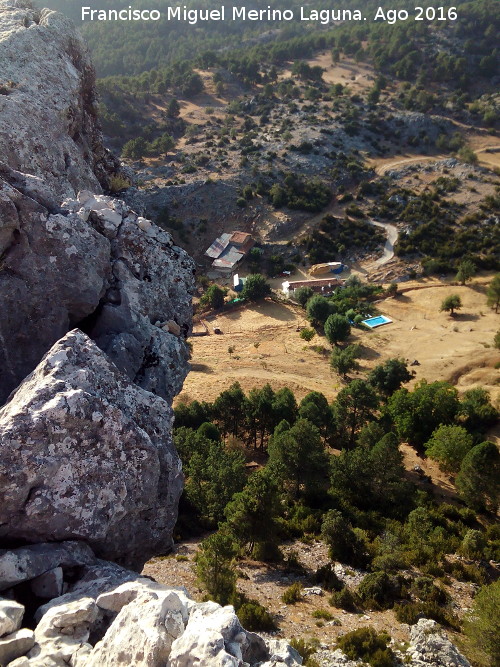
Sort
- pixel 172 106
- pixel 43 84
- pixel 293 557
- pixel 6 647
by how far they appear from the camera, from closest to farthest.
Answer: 1. pixel 6 647
2. pixel 43 84
3. pixel 293 557
4. pixel 172 106

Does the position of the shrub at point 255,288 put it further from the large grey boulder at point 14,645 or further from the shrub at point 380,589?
the large grey boulder at point 14,645

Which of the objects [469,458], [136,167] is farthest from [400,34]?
[469,458]

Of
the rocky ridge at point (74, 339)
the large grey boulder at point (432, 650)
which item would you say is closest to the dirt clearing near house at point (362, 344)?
the large grey boulder at point (432, 650)

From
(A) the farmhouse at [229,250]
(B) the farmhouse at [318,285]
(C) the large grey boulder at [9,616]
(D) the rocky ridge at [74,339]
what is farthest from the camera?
(A) the farmhouse at [229,250]

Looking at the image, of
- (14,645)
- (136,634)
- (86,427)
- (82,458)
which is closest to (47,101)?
(86,427)

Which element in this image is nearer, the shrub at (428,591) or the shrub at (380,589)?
the shrub at (380,589)

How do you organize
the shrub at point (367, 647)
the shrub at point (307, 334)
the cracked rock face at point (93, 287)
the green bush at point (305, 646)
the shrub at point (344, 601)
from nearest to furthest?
the cracked rock face at point (93, 287) < the green bush at point (305, 646) < the shrub at point (367, 647) < the shrub at point (344, 601) < the shrub at point (307, 334)

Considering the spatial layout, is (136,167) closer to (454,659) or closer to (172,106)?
(172,106)
